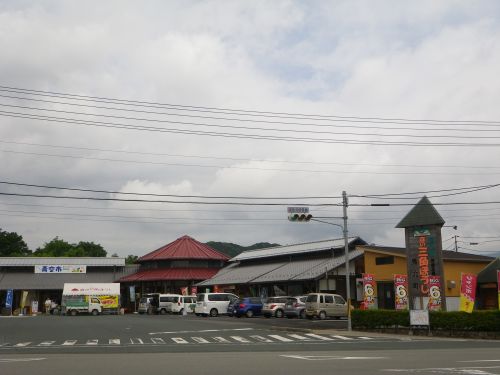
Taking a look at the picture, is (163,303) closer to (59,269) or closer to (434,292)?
(59,269)

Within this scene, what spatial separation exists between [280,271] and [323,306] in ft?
49.2

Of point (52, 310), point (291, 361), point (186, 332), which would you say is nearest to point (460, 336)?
point (186, 332)

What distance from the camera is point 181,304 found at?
177ft

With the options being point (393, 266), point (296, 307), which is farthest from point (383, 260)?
point (296, 307)

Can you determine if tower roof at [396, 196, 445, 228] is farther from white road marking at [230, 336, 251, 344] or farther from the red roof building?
the red roof building

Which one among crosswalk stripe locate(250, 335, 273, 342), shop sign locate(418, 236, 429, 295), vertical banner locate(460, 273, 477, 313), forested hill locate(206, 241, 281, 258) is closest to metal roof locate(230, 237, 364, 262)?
shop sign locate(418, 236, 429, 295)

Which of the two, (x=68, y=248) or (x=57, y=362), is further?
(x=68, y=248)

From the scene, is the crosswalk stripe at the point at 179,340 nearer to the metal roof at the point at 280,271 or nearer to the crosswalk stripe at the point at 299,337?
the crosswalk stripe at the point at 299,337

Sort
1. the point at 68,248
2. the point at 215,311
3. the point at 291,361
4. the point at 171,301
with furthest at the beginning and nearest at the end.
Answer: the point at 68,248 → the point at 171,301 → the point at 215,311 → the point at 291,361

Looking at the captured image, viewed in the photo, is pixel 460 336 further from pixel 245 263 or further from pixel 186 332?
pixel 245 263

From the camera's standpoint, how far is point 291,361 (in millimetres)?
15578

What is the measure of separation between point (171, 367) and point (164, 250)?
57.4 meters

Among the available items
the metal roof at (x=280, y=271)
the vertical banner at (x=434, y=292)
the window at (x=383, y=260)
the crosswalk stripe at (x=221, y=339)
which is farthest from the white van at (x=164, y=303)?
the crosswalk stripe at (x=221, y=339)

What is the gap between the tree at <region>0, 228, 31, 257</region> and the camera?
327 feet
